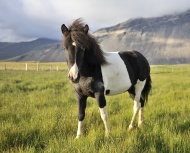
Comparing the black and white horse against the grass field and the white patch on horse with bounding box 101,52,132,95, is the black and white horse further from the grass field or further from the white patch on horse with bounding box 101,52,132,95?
the grass field

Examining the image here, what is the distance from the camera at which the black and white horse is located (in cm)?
462

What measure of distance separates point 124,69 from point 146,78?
1.53m

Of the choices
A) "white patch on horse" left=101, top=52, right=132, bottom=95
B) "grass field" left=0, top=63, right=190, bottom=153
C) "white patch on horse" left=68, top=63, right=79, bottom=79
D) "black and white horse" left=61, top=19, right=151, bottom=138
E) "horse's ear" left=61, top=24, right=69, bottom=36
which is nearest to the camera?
"grass field" left=0, top=63, right=190, bottom=153

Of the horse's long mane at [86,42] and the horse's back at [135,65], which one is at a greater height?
the horse's long mane at [86,42]

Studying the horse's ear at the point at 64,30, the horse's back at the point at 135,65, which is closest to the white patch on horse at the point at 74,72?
the horse's ear at the point at 64,30

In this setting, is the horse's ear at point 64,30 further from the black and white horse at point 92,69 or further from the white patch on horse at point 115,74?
the white patch on horse at point 115,74

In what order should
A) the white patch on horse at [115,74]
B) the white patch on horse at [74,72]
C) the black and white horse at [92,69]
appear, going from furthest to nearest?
the white patch on horse at [115,74], the black and white horse at [92,69], the white patch on horse at [74,72]

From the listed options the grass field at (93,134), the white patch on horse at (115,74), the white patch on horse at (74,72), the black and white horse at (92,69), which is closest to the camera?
the grass field at (93,134)

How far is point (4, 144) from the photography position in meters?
4.42

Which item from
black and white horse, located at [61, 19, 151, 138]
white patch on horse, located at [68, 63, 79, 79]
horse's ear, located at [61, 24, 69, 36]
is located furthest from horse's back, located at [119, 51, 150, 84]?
white patch on horse, located at [68, 63, 79, 79]

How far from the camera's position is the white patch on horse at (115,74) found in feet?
17.7

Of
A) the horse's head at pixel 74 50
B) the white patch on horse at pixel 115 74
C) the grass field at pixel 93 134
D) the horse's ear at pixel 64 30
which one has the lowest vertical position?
the grass field at pixel 93 134

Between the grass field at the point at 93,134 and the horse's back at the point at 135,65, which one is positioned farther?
the horse's back at the point at 135,65

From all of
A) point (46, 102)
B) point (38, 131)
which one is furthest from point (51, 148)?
point (46, 102)
